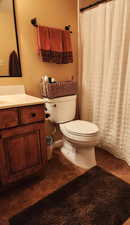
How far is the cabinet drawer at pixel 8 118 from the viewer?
114 centimetres

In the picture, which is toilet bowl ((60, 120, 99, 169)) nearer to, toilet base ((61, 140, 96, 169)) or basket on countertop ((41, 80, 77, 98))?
toilet base ((61, 140, 96, 169))

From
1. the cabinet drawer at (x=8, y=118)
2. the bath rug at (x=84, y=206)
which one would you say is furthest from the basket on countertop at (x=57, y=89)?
the bath rug at (x=84, y=206)

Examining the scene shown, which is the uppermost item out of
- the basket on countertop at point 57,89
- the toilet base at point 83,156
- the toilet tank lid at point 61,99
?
the basket on countertop at point 57,89

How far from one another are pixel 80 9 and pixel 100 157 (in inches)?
78.3

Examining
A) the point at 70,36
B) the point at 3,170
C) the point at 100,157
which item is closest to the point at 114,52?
the point at 70,36

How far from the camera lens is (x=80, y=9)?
1.92 metres

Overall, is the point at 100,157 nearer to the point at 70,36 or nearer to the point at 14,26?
the point at 70,36

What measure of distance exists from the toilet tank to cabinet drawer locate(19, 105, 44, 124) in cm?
38

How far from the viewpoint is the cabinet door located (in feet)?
3.97

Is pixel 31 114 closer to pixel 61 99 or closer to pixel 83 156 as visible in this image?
pixel 61 99

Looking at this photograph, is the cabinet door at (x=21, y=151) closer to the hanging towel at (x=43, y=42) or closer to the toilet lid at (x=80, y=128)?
the toilet lid at (x=80, y=128)

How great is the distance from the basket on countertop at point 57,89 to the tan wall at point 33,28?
16 cm

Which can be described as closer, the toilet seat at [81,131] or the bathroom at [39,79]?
Result: the bathroom at [39,79]

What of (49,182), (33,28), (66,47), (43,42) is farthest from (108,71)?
(49,182)
